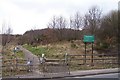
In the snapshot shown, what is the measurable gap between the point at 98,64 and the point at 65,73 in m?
6.80

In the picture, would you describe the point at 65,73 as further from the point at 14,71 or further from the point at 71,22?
the point at 71,22

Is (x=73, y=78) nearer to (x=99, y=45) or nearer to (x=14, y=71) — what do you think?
(x=14, y=71)

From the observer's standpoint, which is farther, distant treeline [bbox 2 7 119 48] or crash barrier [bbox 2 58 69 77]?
distant treeline [bbox 2 7 119 48]

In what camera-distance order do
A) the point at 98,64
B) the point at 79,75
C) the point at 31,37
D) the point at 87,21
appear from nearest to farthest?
the point at 79,75 → the point at 98,64 → the point at 87,21 → the point at 31,37

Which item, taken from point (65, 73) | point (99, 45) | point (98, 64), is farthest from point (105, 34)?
point (65, 73)

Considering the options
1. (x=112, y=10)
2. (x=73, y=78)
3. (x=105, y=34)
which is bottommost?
(x=73, y=78)

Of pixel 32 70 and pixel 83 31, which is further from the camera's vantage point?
pixel 83 31

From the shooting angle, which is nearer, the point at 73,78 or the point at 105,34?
the point at 73,78

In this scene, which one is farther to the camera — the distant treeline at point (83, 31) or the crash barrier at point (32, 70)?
the distant treeline at point (83, 31)

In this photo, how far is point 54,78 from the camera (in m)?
19.7

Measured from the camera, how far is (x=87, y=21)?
64438 mm

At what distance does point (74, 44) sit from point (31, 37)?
2439cm

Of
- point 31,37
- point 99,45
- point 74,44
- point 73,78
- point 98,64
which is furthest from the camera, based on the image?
point 31,37

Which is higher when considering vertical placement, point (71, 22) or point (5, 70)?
point (71, 22)
